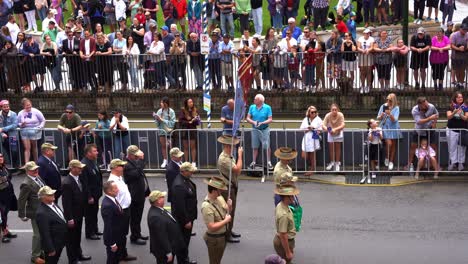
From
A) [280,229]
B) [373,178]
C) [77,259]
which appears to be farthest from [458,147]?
[77,259]

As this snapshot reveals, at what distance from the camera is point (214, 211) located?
1120cm

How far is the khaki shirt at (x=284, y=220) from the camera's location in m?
10.9

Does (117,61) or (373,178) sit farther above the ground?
(117,61)

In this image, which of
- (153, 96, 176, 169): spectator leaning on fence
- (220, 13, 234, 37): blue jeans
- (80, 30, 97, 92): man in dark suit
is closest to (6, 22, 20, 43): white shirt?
(80, 30, 97, 92): man in dark suit

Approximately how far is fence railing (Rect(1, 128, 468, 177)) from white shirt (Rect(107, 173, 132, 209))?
3250 mm

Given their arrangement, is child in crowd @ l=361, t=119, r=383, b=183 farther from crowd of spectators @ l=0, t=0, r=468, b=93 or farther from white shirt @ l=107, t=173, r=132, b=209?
white shirt @ l=107, t=173, r=132, b=209

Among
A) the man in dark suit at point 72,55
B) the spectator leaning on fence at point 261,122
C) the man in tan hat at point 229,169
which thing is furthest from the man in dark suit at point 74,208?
the man in dark suit at point 72,55

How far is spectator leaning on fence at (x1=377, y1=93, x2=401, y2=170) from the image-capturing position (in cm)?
1623

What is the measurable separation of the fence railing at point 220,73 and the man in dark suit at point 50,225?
795 cm

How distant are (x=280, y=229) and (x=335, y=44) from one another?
853cm

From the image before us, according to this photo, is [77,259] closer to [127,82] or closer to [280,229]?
[280,229]

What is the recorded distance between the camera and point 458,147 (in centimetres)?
1602

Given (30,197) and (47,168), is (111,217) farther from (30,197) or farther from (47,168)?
(47,168)

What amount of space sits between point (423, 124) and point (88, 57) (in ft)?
26.1
